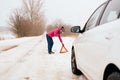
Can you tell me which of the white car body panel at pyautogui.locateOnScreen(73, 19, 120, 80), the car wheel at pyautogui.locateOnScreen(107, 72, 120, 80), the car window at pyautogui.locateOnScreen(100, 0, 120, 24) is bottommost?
the car wheel at pyautogui.locateOnScreen(107, 72, 120, 80)

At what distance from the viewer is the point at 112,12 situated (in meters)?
4.61

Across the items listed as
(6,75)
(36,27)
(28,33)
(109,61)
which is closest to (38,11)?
(36,27)

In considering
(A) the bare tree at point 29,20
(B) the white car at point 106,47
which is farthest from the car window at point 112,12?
(A) the bare tree at point 29,20

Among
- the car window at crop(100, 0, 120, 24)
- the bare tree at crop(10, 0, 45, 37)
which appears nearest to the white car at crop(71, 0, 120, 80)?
the car window at crop(100, 0, 120, 24)

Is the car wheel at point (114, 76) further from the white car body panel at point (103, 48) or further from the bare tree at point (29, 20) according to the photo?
the bare tree at point (29, 20)

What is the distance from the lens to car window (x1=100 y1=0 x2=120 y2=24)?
4328 mm

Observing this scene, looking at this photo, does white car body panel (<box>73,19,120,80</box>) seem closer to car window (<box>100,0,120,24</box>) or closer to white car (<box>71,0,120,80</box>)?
white car (<box>71,0,120,80</box>)

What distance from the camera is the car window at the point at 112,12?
14.2 ft

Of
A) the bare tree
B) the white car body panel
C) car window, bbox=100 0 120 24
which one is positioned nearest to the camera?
the white car body panel

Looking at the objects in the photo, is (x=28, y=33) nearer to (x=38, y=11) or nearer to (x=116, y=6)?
(x=38, y=11)

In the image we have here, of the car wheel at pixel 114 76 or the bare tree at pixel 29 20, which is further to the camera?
the bare tree at pixel 29 20

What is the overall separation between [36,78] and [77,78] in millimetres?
991

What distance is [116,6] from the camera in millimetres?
4547

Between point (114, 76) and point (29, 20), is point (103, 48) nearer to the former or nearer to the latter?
point (114, 76)
